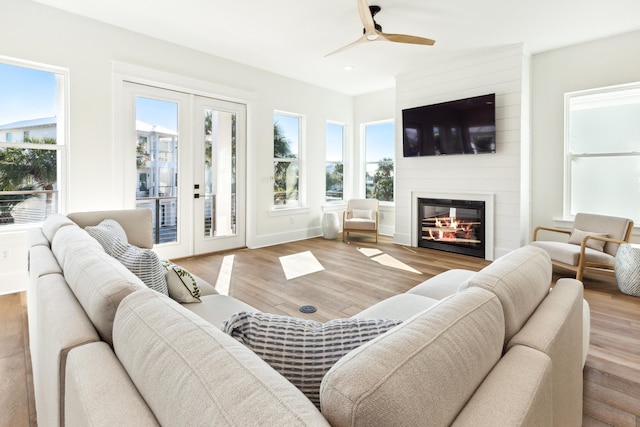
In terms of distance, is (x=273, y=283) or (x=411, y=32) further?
(x=411, y=32)

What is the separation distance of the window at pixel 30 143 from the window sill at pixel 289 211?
290cm

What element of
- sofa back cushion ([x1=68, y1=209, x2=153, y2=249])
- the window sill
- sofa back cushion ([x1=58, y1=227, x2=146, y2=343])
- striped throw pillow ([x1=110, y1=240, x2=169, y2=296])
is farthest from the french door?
sofa back cushion ([x1=58, y1=227, x2=146, y2=343])

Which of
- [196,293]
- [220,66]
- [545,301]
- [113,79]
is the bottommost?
[196,293]

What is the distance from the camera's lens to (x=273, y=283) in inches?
146

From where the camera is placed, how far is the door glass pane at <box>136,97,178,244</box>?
14.2 feet

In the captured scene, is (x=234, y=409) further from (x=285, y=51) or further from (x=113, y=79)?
(x=285, y=51)

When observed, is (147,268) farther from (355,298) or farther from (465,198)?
(465,198)

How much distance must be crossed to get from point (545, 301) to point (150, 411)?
1310mm

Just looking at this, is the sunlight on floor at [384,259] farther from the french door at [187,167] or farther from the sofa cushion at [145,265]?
the sofa cushion at [145,265]

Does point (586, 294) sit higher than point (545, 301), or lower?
lower

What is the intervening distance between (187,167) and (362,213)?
312 centimetres

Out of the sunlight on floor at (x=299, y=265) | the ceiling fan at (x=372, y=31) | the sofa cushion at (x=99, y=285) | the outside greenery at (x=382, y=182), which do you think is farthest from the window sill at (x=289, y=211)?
the sofa cushion at (x=99, y=285)

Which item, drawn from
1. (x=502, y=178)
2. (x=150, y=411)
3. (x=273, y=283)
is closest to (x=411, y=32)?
(x=502, y=178)

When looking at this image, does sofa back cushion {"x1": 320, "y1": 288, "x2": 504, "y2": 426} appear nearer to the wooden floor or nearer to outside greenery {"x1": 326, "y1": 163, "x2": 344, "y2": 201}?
the wooden floor
